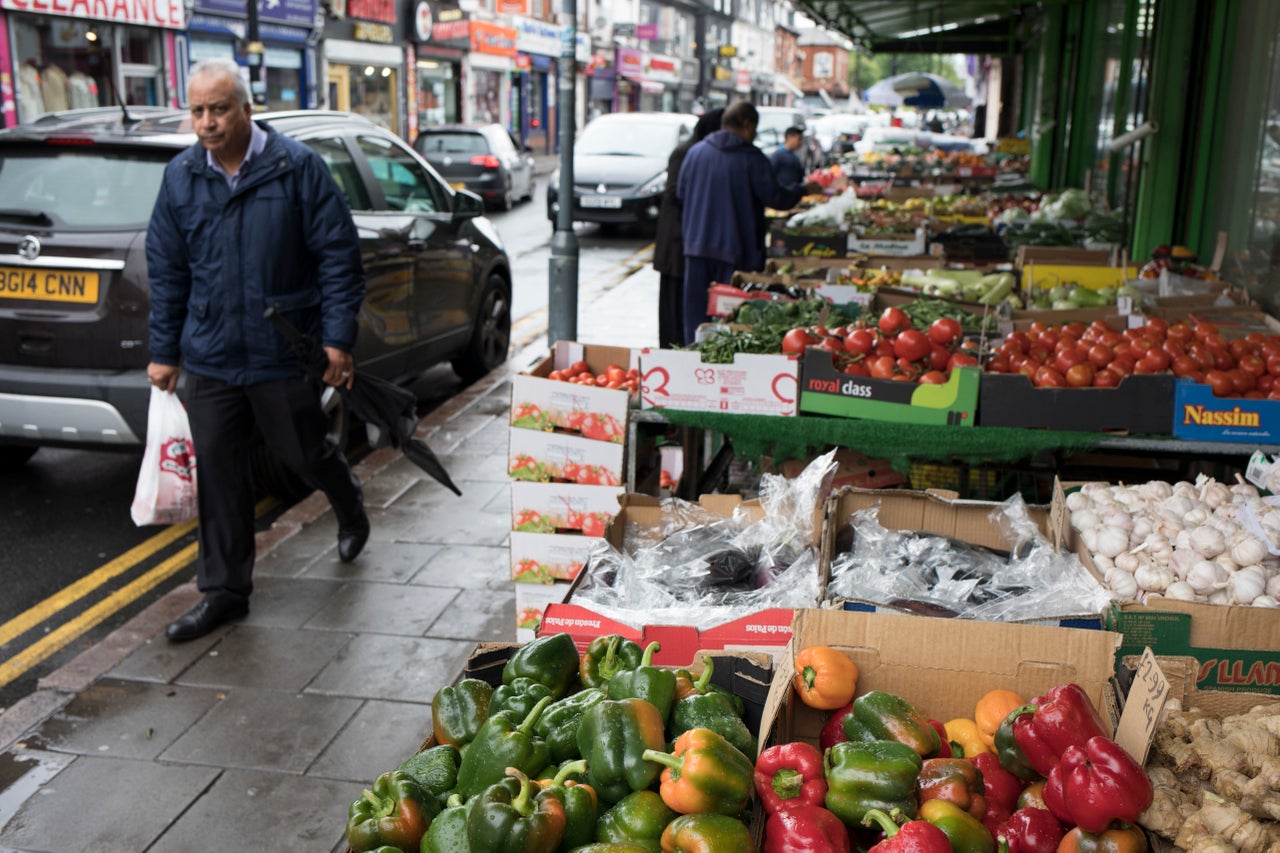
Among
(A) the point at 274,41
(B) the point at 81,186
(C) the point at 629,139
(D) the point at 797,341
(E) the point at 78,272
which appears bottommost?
(D) the point at 797,341

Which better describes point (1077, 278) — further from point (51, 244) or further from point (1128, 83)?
point (51, 244)

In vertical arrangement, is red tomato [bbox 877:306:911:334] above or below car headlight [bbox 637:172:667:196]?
below

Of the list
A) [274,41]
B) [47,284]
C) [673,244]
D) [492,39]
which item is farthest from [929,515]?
[492,39]

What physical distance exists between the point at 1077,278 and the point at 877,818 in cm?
615

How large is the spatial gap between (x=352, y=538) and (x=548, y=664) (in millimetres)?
3402

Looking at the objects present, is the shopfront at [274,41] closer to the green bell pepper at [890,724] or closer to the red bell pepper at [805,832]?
the green bell pepper at [890,724]

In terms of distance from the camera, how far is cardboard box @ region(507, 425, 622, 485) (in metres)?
4.48

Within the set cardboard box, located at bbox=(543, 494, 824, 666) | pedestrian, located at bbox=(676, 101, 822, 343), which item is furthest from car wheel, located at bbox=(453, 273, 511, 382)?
cardboard box, located at bbox=(543, 494, 824, 666)

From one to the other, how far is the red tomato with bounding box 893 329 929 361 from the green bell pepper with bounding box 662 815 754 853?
314 cm

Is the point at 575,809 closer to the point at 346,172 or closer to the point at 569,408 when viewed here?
the point at 569,408

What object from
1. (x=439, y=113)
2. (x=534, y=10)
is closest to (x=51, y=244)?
(x=439, y=113)

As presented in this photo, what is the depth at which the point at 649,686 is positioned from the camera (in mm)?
2318

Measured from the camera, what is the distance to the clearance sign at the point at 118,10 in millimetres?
18797

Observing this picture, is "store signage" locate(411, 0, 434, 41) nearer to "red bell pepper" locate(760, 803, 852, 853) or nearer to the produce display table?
the produce display table
